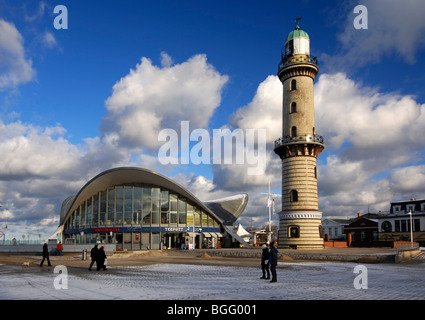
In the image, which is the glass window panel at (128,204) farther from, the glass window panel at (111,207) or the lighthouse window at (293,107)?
the lighthouse window at (293,107)

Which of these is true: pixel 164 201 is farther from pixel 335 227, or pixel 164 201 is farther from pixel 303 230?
pixel 335 227

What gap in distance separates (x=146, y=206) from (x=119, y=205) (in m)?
4.29

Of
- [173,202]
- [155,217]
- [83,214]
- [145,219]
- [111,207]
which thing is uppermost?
[173,202]

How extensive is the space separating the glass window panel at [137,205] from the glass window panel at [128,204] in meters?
0.59

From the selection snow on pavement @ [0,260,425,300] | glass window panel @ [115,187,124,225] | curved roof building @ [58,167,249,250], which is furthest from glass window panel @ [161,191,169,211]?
snow on pavement @ [0,260,425,300]

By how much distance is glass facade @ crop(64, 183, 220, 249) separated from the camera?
55938 mm

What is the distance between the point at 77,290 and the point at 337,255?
859 inches

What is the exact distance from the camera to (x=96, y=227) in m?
58.6

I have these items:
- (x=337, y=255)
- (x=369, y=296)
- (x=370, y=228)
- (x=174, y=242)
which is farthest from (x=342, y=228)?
(x=369, y=296)

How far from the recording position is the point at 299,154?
137 ft

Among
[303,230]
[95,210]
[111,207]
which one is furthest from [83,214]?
[303,230]

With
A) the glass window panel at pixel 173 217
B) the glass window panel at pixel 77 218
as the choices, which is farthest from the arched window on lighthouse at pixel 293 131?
the glass window panel at pixel 77 218

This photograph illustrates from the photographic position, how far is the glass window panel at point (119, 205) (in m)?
57.2
